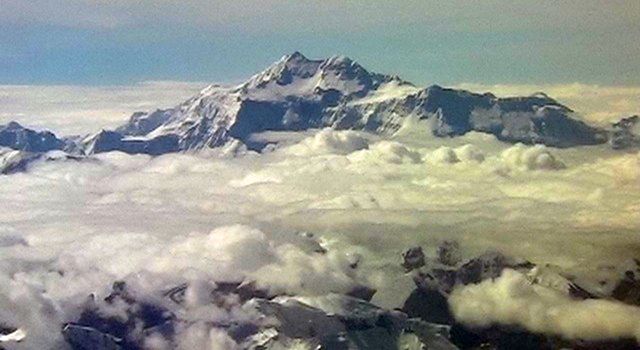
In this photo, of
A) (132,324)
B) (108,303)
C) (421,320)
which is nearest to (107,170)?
(108,303)

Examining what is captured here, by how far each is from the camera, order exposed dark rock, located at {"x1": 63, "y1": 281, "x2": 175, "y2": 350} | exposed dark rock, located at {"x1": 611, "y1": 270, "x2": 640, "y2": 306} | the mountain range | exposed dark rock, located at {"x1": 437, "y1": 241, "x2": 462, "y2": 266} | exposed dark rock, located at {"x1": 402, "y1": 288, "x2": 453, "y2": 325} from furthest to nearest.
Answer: exposed dark rock, located at {"x1": 402, "y1": 288, "x2": 453, "y2": 325} → exposed dark rock, located at {"x1": 63, "y1": 281, "x2": 175, "y2": 350} → exposed dark rock, located at {"x1": 611, "y1": 270, "x2": 640, "y2": 306} → exposed dark rock, located at {"x1": 437, "y1": 241, "x2": 462, "y2": 266} → the mountain range

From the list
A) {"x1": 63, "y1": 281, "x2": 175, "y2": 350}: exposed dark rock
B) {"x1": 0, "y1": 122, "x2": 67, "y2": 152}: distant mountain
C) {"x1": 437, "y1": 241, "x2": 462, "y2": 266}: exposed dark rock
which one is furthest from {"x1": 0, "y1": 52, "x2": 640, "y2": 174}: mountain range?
{"x1": 63, "y1": 281, "x2": 175, "y2": 350}: exposed dark rock

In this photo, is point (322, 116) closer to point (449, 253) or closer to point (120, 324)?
point (120, 324)

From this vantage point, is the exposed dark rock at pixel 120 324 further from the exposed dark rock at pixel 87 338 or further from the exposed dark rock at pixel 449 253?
the exposed dark rock at pixel 449 253

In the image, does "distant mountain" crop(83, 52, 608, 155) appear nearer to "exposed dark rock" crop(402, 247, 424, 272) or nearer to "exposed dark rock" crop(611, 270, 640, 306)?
"exposed dark rock" crop(402, 247, 424, 272)

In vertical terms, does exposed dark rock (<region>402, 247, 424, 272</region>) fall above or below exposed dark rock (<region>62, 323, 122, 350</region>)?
above

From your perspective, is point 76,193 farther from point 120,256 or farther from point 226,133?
point 226,133

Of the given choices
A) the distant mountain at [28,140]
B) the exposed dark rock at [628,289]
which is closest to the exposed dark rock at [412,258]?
the exposed dark rock at [628,289]

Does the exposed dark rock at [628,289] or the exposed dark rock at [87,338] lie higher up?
the exposed dark rock at [628,289]

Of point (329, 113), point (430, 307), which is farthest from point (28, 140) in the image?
point (329, 113)
